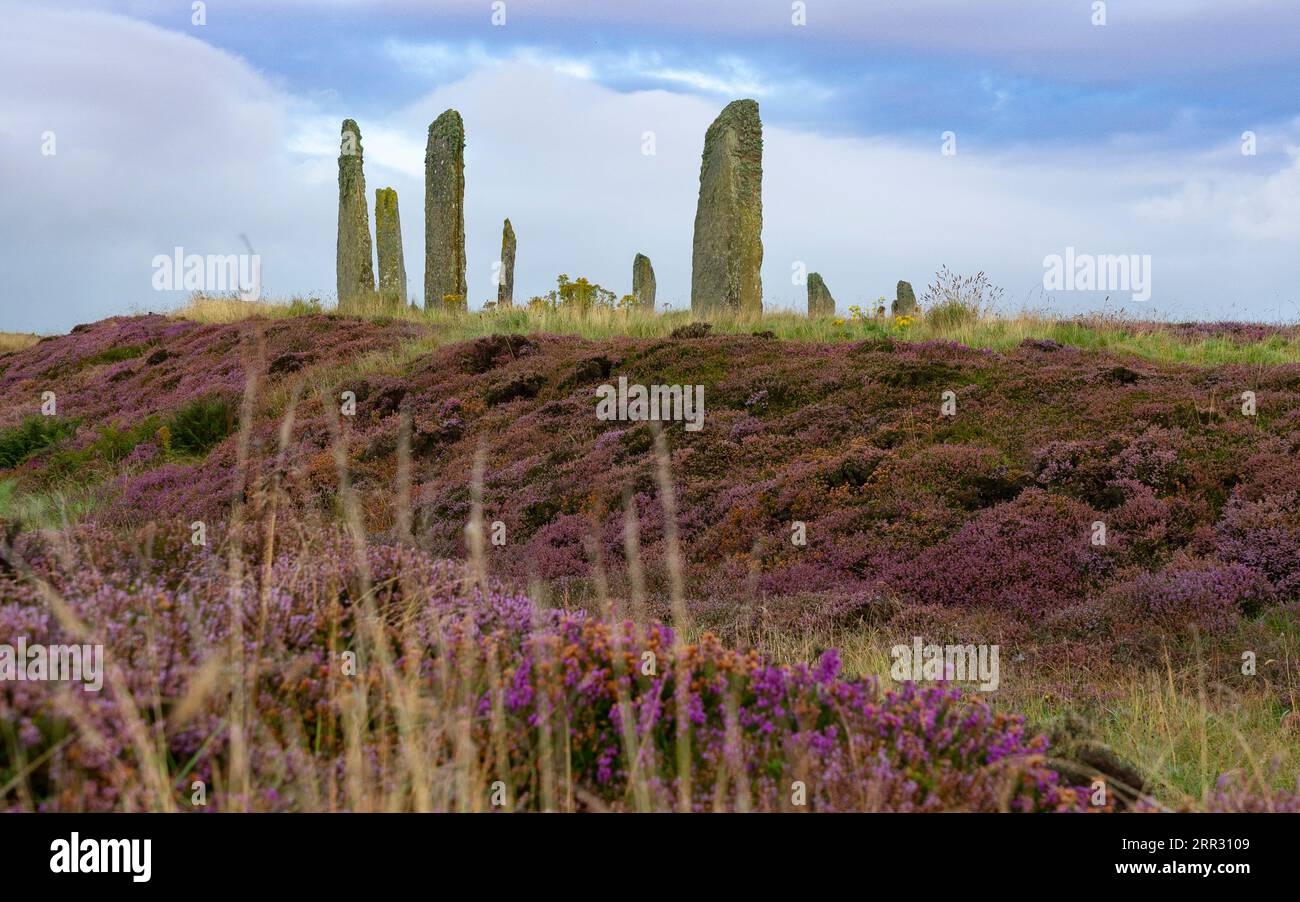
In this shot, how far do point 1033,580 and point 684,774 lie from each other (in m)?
5.80

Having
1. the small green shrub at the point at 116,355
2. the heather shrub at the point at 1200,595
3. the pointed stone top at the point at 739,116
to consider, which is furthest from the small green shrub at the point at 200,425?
the heather shrub at the point at 1200,595

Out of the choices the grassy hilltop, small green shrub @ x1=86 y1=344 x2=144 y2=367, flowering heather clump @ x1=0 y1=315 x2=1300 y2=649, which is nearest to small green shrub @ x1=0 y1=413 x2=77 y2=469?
the grassy hilltop

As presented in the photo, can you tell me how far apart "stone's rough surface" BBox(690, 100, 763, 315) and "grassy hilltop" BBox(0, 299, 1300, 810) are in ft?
4.22

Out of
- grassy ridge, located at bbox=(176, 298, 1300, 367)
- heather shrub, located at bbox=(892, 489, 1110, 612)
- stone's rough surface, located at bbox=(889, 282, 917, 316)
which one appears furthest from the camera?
stone's rough surface, located at bbox=(889, 282, 917, 316)

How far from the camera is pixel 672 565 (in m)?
5.53

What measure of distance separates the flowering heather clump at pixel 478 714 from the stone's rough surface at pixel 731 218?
1591cm

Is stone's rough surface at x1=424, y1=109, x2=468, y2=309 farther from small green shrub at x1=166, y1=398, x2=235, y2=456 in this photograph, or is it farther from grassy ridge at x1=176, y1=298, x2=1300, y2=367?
small green shrub at x1=166, y1=398, x2=235, y2=456

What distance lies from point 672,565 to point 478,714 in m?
2.28

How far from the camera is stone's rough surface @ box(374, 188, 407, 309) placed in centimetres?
Answer: 2739

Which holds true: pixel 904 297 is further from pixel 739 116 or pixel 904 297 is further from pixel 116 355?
pixel 116 355

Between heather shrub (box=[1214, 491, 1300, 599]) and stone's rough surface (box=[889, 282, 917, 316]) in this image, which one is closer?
heather shrub (box=[1214, 491, 1300, 599])

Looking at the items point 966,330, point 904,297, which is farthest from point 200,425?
point 904,297
